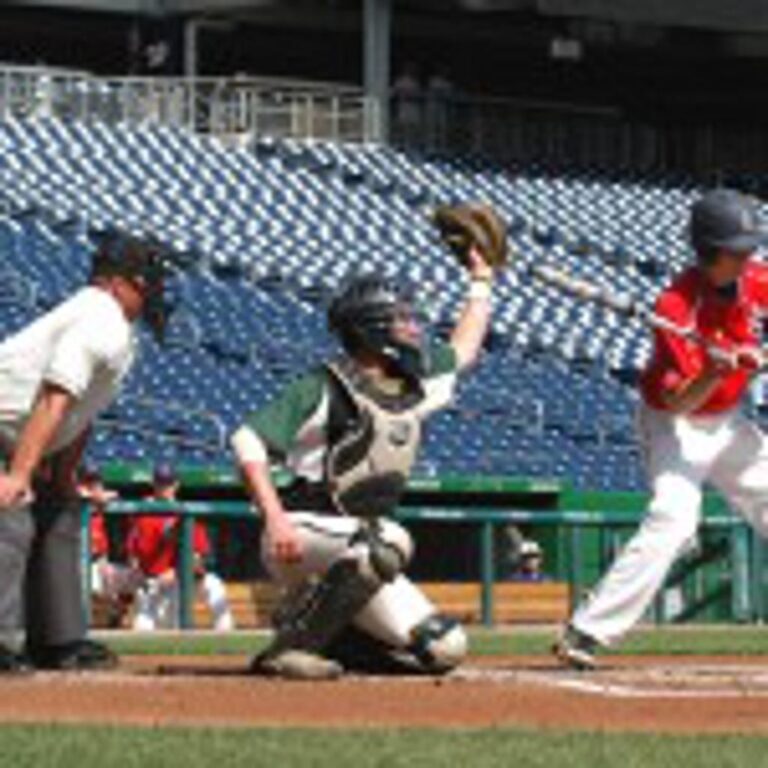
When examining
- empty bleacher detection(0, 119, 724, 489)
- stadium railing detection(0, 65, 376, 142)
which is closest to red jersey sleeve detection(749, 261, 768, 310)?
empty bleacher detection(0, 119, 724, 489)

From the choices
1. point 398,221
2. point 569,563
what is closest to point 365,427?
point 569,563

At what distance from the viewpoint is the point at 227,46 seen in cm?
3859

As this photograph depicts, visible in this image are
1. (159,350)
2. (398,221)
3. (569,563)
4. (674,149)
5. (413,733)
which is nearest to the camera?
(413,733)

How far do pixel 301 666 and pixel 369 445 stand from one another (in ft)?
2.38

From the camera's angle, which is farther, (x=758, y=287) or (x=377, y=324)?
(x=758, y=287)

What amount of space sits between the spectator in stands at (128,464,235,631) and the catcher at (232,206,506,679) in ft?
30.5

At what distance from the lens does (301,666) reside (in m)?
9.73

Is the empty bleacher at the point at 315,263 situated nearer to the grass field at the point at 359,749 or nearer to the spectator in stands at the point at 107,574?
the spectator in stands at the point at 107,574

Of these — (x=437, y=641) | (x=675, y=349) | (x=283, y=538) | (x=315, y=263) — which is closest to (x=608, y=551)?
(x=315, y=263)

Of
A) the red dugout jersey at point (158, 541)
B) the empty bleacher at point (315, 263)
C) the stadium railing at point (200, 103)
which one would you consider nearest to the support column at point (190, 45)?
the stadium railing at point (200, 103)

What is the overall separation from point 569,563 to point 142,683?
11966mm

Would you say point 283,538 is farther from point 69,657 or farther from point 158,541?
point 158,541

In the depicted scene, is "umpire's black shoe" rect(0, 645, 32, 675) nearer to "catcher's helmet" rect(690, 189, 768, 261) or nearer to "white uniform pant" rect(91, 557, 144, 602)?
"catcher's helmet" rect(690, 189, 768, 261)

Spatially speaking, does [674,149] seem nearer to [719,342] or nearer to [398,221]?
[398,221]
